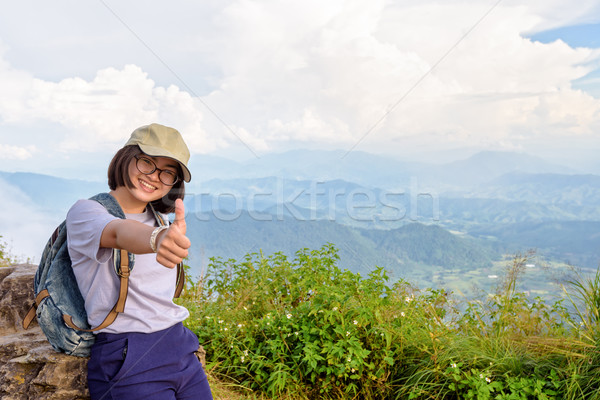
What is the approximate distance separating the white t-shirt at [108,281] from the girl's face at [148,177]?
151 millimetres

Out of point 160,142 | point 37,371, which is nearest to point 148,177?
point 160,142

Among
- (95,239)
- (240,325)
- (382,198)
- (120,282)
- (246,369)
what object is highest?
(382,198)

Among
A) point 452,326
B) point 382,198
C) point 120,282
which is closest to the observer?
point 120,282

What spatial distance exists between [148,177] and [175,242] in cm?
93

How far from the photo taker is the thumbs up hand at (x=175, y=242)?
179 centimetres

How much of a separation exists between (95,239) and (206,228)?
192 feet

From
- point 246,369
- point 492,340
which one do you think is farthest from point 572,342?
point 246,369

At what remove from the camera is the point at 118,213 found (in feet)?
8.16

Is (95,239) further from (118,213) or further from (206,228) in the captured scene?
(206,228)

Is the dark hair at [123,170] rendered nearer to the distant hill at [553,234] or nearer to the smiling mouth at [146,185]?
the smiling mouth at [146,185]

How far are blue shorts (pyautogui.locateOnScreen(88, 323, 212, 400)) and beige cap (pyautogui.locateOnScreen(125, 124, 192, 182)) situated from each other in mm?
933

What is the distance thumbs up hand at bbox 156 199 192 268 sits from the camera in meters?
1.79

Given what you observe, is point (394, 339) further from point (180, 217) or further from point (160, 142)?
point (180, 217)

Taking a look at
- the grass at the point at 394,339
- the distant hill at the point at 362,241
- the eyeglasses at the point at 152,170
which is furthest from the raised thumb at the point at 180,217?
the distant hill at the point at 362,241
